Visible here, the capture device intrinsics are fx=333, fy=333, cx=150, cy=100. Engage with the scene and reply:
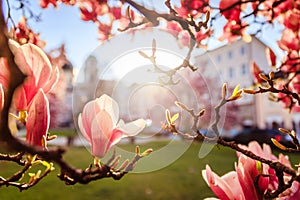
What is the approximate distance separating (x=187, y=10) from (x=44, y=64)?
74 centimetres

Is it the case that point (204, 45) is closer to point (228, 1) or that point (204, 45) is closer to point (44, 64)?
point (228, 1)

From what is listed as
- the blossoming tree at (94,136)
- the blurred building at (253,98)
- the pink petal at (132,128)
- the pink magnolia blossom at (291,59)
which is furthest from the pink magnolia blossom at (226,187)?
the blurred building at (253,98)

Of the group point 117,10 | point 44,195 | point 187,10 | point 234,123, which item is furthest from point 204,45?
point 234,123

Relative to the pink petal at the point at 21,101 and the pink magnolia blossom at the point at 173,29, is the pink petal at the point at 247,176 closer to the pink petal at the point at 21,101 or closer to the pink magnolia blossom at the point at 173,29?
the pink petal at the point at 21,101

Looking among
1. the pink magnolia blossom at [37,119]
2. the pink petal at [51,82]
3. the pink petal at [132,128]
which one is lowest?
the pink petal at [132,128]

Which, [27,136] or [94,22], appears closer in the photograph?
[27,136]

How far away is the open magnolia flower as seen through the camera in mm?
475

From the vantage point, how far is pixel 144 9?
2.16ft

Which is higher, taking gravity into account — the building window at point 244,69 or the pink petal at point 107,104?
the pink petal at point 107,104

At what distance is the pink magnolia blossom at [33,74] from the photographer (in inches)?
16.5

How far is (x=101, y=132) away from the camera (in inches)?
18.8

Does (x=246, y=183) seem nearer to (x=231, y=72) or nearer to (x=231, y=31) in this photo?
(x=231, y=31)

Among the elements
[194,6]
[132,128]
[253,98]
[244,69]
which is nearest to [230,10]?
[194,6]

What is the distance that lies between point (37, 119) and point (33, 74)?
2.4 inches
